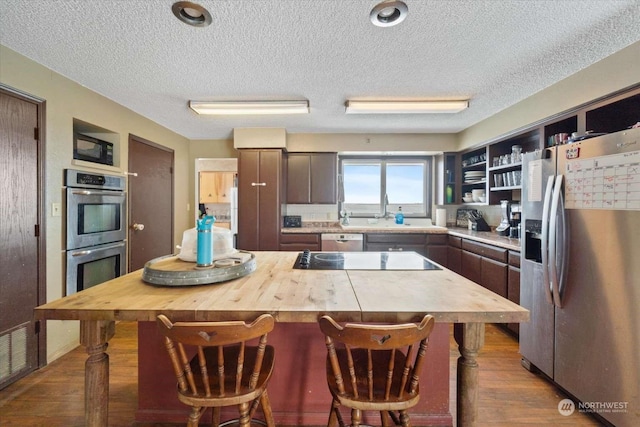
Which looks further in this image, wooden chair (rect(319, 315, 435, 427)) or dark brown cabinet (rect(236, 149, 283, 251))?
dark brown cabinet (rect(236, 149, 283, 251))

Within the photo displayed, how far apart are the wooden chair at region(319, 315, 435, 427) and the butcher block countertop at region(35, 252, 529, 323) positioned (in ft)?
0.28

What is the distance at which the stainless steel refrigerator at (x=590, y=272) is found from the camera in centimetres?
148

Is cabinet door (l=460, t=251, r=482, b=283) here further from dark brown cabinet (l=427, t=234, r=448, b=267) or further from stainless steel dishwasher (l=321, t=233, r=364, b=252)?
stainless steel dishwasher (l=321, t=233, r=364, b=252)

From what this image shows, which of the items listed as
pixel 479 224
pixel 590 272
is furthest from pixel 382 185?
pixel 590 272

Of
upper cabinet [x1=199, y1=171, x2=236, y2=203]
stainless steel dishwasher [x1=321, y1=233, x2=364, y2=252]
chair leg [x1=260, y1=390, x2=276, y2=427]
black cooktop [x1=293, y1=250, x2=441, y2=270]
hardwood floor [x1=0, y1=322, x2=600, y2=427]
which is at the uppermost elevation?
upper cabinet [x1=199, y1=171, x2=236, y2=203]

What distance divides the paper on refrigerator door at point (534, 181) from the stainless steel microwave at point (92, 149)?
12.5ft

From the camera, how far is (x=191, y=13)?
5.35ft

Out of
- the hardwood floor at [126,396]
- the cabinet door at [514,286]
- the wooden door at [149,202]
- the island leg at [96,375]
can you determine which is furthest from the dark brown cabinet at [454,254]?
the wooden door at [149,202]

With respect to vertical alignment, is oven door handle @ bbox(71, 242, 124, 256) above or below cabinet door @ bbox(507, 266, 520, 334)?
above

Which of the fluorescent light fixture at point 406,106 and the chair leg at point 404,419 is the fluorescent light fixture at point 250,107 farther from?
the chair leg at point 404,419

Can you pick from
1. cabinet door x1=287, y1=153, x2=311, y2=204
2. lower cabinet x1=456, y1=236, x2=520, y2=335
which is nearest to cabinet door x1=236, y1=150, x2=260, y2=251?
cabinet door x1=287, y1=153, x2=311, y2=204

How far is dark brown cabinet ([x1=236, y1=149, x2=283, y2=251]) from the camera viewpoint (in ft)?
13.1

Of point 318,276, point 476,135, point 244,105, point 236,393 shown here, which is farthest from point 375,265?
point 476,135

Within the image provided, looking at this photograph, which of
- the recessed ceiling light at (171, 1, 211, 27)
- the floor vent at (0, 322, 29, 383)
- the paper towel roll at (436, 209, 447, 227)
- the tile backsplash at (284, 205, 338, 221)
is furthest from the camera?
the tile backsplash at (284, 205, 338, 221)
